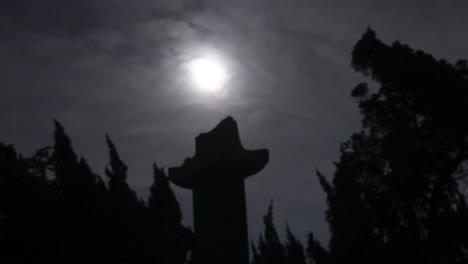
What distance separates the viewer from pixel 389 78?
1778 cm

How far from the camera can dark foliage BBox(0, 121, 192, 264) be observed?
60.6 feet

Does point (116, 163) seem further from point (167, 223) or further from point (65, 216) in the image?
point (65, 216)

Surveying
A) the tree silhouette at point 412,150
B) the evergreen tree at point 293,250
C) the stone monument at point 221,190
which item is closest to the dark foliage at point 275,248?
the evergreen tree at point 293,250

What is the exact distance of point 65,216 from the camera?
776 inches

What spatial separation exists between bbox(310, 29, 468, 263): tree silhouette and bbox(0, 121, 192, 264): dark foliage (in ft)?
35.7

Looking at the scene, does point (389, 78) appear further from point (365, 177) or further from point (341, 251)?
point (341, 251)

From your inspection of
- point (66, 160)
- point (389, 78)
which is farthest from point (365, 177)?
point (66, 160)

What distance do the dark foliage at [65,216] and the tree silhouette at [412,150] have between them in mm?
10882

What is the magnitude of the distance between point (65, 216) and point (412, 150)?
1455 centimetres

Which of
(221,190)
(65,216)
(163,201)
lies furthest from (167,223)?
(221,190)

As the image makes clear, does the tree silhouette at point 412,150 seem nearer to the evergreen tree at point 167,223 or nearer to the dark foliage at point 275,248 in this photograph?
the evergreen tree at point 167,223

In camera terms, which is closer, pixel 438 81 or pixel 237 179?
pixel 237 179

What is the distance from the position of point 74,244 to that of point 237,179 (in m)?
16.3

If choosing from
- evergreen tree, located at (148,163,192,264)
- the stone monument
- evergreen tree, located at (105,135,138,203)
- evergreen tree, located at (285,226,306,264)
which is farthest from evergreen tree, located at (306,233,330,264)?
the stone monument
